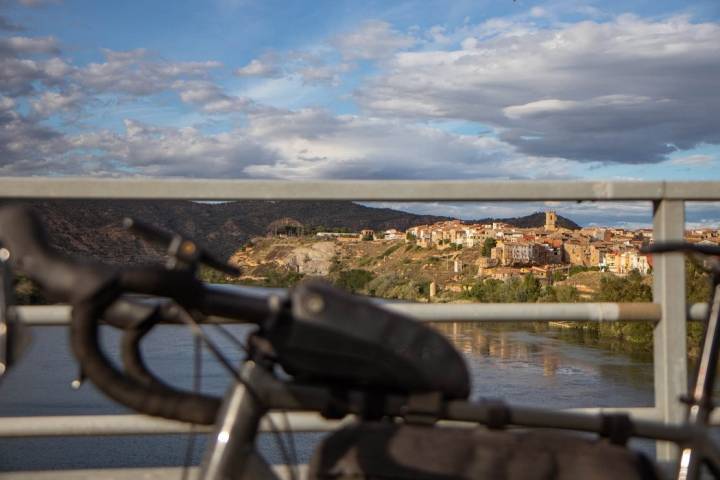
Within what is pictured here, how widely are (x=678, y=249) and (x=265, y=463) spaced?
42.5 inches

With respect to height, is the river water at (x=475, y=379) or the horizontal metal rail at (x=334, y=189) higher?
the horizontal metal rail at (x=334, y=189)

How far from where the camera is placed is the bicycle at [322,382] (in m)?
1.16

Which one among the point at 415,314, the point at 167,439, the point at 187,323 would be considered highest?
the point at 187,323

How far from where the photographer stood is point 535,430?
1.42m

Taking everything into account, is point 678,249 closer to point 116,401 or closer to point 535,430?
point 535,430

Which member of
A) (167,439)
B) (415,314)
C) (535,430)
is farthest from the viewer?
(167,439)

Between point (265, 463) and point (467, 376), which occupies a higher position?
point (467, 376)

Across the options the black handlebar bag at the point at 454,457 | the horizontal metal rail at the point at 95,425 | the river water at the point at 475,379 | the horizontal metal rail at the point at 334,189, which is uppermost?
the horizontal metal rail at the point at 334,189

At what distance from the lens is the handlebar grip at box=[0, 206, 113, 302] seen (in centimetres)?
112

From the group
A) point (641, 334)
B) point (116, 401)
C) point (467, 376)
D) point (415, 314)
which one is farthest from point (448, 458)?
point (641, 334)

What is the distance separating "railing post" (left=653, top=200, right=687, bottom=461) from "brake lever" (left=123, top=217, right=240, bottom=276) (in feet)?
6.17

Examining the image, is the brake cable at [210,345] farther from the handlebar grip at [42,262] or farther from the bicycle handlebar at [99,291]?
the handlebar grip at [42,262]

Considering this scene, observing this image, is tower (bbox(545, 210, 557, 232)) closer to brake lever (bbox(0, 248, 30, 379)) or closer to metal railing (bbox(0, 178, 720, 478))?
metal railing (bbox(0, 178, 720, 478))

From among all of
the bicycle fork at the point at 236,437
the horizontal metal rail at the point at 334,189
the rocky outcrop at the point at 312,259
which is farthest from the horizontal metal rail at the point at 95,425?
the bicycle fork at the point at 236,437
